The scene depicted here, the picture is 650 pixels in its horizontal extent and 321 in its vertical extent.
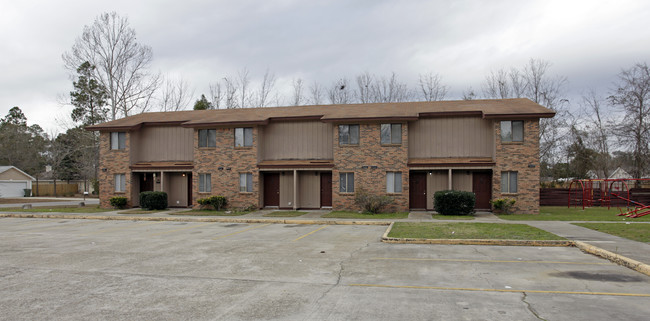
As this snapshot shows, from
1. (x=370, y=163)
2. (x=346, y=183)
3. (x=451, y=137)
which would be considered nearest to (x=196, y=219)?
(x=346, y=183)

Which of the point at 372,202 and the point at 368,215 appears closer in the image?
the point at 368,215

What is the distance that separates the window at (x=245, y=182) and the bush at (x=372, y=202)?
6.77m

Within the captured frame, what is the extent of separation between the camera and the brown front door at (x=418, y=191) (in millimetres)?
24703

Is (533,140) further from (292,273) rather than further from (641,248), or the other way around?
(292,273)

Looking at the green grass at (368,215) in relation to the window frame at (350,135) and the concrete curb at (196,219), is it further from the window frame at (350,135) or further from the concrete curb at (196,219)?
the window frame at (350,135)

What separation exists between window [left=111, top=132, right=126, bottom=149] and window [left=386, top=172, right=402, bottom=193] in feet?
58.7

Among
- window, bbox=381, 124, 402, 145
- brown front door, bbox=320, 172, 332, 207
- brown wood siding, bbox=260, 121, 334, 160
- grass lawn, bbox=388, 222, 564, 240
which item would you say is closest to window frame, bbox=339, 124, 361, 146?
brown wood siding, bbox=260, 121, 334, 160

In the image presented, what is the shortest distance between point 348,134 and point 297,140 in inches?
138

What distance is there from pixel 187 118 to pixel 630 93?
35.0 metres

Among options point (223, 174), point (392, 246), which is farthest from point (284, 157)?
point (392, 246)

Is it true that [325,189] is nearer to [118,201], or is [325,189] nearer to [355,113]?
[355,113]

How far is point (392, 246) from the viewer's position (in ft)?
40.8

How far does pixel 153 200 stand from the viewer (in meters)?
26.1

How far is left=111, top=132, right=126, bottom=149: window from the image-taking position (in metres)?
28.5
